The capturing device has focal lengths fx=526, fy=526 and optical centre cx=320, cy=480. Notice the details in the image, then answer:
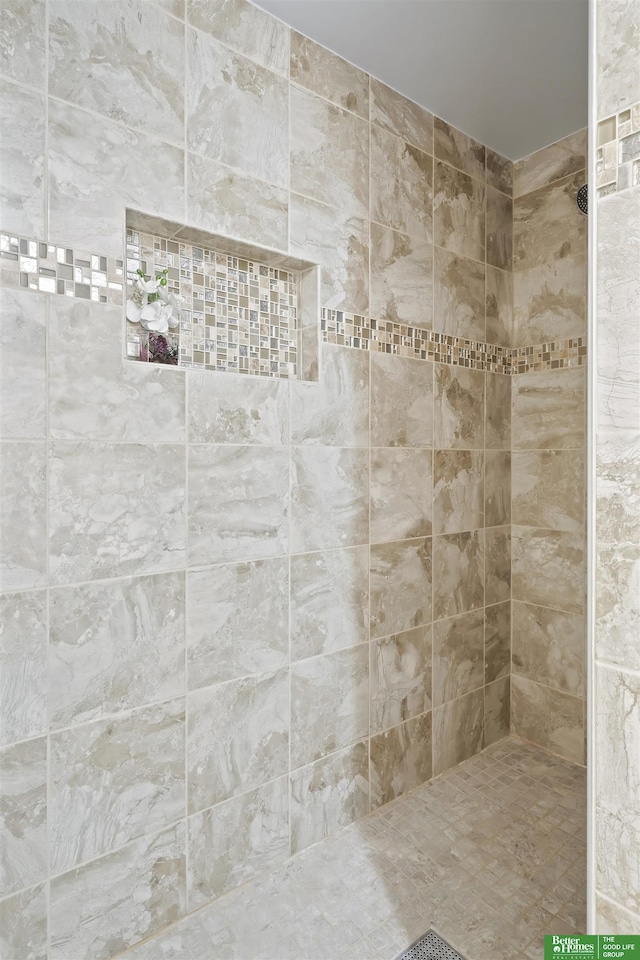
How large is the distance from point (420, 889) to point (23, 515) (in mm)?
1419

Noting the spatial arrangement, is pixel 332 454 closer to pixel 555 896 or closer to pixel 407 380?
pixel 407 380

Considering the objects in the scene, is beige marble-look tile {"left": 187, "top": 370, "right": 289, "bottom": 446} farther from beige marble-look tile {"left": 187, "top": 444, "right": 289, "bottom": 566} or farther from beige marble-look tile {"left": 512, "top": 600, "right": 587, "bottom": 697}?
beige marble-look tile {"left": 512, "top": 600, "right": 587, "bottom": 697}

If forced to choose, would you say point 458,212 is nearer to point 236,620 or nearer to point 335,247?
point 335,247

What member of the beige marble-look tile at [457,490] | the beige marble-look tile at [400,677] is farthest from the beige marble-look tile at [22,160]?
the beige marble-look tile at [400,677]

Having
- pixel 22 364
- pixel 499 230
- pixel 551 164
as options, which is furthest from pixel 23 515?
pixel 551 164

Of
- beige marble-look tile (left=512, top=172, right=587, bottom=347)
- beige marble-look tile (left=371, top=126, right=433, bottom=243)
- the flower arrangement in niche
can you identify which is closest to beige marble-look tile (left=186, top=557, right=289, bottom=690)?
the flower arrangement in niche

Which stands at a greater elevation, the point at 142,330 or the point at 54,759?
the point at 142,330

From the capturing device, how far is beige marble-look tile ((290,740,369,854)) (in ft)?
5.18

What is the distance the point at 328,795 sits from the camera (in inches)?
64.9

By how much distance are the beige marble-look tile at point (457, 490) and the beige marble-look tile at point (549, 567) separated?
0.27 meters

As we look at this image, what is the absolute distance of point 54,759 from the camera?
1.17m

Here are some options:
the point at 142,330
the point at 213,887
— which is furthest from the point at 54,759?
the point at 142,330

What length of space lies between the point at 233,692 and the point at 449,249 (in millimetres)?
1719

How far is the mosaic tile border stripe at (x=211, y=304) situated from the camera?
3.79ft
